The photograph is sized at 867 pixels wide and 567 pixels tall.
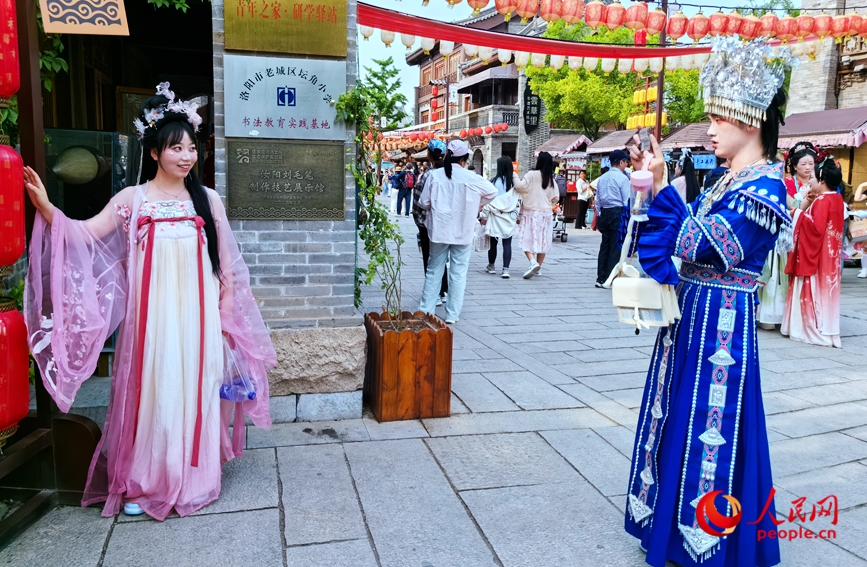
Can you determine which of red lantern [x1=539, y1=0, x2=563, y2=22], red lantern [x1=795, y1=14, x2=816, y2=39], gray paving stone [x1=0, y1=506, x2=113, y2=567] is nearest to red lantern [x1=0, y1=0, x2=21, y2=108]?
gray paving stone [x1=0, y1=506, x2=113, y2=567]

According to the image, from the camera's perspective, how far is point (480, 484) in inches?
125

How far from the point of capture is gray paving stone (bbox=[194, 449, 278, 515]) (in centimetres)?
292

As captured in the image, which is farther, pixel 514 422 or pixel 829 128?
pixel 829 128

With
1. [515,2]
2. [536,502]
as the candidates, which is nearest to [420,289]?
[515,2]

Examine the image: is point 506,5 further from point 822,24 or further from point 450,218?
point 822,24

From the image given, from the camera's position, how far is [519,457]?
3482 millimetres

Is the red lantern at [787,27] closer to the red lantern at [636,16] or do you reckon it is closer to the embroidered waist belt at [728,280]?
the red lantern at [636,16]

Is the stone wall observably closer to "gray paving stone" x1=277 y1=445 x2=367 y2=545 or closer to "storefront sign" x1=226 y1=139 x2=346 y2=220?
"storefront sign" x1=226 y1=139 x2=346 y2=220

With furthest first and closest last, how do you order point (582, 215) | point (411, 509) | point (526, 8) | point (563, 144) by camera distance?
point (563, 144), point (582, 215), point (526, 8), point (411, 509)

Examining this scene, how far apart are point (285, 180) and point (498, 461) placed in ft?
6.40

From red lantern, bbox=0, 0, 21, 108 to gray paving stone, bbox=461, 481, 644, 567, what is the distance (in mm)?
2456

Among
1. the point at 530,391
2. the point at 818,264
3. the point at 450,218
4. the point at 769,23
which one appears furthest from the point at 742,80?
the point at 769,23

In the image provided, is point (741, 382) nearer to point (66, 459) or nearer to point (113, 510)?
point (113, 510)

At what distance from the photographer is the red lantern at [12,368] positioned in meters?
2.51
